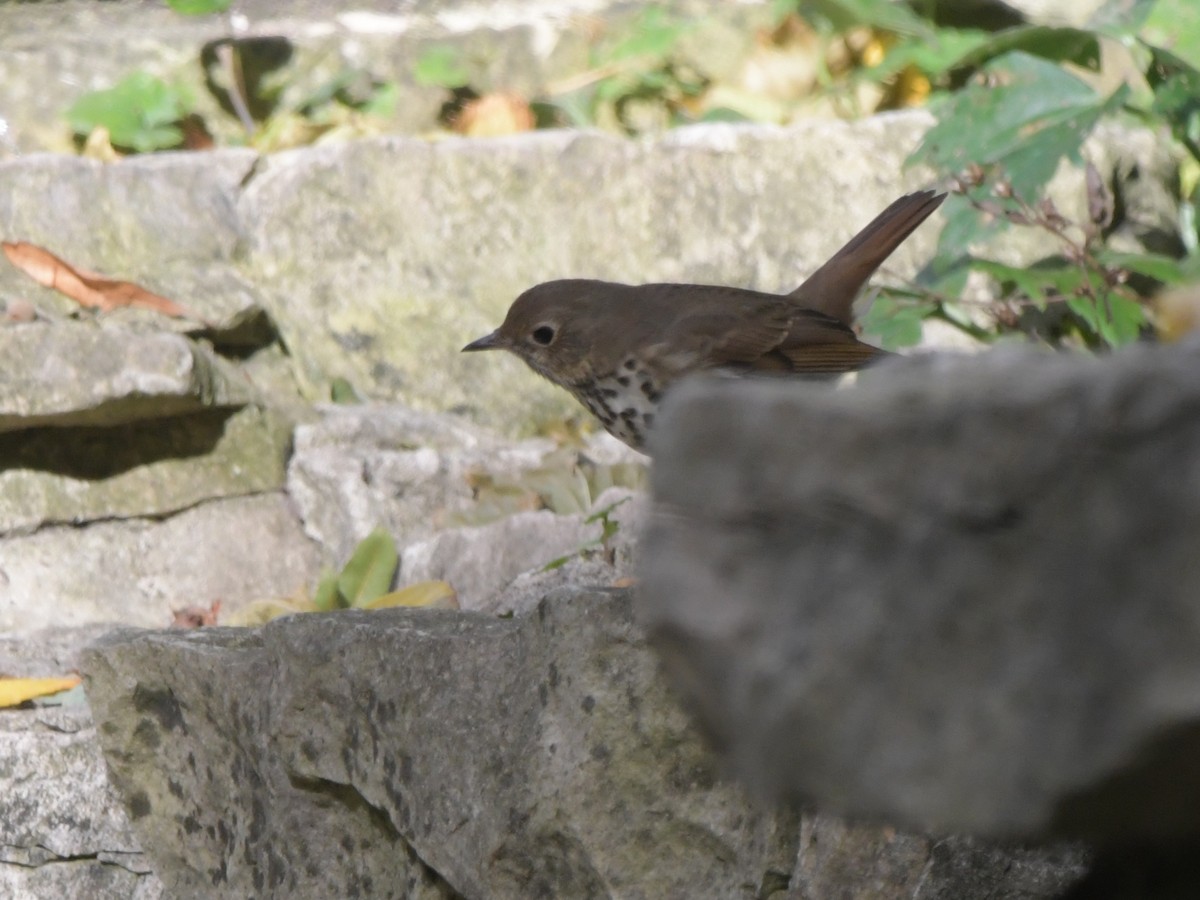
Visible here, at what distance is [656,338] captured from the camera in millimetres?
3463

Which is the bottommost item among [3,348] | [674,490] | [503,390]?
[503,390]

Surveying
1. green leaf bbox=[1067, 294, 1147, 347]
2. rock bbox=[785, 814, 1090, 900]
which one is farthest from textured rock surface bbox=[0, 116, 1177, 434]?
rock bbox=[785, 814, 1090, 900]

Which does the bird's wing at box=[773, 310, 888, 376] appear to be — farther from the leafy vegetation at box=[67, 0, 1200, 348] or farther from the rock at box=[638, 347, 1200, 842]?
the rock at box=[638, 347, 1200, 842]

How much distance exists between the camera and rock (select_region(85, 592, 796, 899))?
2.27 meters

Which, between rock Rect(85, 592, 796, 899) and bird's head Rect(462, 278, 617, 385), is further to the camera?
bird's head Rect(462, 278, 617, 385)

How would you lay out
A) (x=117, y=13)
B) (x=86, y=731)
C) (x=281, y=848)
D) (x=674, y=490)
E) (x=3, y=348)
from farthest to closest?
(x=117, y=13), (x=3, y=348), (x=86, y=731), (x=281, y=848), (x=674, y=490)

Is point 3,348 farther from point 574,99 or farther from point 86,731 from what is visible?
point 574,99

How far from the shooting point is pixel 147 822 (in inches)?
116

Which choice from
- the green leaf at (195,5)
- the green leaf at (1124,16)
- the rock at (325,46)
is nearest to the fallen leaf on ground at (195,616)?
the rock at (325,46)

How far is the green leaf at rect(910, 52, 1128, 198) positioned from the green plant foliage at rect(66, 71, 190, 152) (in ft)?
8.77

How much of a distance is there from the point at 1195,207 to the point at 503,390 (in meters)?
2.36

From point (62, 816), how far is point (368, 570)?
0.96 m

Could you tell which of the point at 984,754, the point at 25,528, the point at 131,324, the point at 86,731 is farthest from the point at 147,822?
the point at 984,754

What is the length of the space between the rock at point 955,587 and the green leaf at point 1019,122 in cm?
320
